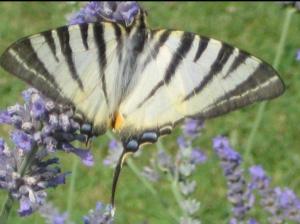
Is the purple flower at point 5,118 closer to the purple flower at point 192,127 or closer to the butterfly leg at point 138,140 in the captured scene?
the butterfly leg at point 138,140

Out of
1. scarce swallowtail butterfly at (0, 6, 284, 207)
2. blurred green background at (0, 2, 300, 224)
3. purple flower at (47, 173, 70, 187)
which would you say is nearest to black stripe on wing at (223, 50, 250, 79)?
scarce swallowtail butterfly at (0, 6, 284, 207)

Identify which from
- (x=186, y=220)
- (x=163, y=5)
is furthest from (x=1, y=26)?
(x=186, y=220)

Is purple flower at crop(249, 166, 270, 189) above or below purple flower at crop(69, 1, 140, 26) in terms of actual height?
below

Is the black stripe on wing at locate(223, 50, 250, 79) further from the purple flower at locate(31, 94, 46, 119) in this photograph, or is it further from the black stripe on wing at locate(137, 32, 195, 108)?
the purple flower at locate(31, 94, 46, 119)

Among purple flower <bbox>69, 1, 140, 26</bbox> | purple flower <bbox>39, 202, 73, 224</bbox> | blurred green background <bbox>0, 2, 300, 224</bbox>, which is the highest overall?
purple flower <bbox>69, 1, 140, 26</bbox>

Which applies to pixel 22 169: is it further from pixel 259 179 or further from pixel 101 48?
pixel 259 179

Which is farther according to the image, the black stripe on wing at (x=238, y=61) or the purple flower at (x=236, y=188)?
the purple flower at (x=236, y=188)

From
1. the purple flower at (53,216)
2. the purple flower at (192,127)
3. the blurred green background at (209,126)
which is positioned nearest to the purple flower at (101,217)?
the purple flower at (53,216)

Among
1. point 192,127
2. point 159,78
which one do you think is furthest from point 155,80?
point 192,127
